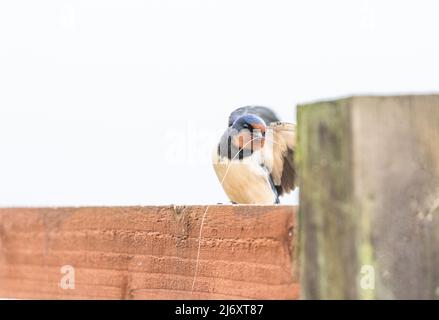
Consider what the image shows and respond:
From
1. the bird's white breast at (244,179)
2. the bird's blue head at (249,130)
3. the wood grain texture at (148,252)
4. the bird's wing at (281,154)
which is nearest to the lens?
the wood grain texture at (148,252)

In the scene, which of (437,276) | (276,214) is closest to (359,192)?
(437,276)

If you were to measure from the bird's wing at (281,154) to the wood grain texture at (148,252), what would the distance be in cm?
278

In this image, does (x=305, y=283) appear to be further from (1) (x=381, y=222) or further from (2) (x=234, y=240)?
(2) (x=234, y=240)

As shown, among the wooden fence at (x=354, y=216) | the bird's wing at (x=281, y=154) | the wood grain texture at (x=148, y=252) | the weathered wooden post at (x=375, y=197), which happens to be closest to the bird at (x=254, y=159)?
the bird's wing at (x=281, y=154)

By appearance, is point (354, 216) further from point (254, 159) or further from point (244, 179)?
point (254, 159)

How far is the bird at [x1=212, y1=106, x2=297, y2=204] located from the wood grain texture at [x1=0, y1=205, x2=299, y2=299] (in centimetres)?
219

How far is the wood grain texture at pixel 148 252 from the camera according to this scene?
1457 millimetres

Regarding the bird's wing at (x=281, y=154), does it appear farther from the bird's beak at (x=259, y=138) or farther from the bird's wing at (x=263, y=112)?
the bird's beak at (x=259, y=138)

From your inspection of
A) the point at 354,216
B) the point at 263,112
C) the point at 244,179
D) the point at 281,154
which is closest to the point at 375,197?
the point at 354,216

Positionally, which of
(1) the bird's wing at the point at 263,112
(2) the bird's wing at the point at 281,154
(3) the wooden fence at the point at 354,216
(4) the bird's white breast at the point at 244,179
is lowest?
(3) the wooden fence at the point at 354,216

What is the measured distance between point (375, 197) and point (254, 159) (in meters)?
3.70

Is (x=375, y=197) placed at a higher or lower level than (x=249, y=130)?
lower

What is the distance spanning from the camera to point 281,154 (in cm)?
504

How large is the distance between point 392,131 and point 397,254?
0.16 metres
